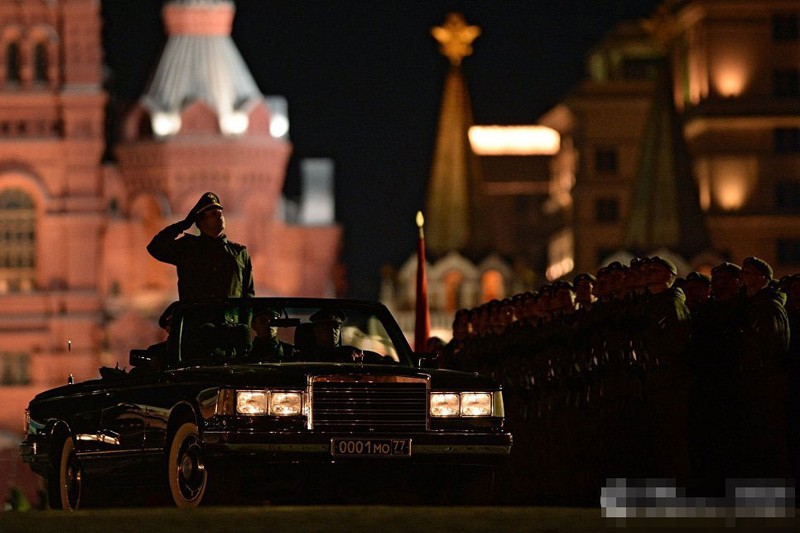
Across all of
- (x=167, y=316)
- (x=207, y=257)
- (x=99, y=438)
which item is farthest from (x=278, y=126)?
(x=99, y=438)

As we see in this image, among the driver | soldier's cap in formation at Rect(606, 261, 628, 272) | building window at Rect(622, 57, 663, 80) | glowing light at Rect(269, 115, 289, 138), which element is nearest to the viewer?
the driver

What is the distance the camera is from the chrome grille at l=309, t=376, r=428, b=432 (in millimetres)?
14312

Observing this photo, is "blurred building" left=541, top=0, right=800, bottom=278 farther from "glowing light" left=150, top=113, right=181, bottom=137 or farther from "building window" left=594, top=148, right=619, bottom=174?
"glowing light" left=150, top=113, right=181, bottom=137

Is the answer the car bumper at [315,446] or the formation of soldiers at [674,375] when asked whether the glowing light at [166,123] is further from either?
the car bumper at [315,446]

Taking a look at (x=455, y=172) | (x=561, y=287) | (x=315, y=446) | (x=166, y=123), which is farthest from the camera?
(x=166, y=123)

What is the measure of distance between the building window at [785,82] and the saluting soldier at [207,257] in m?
71.7

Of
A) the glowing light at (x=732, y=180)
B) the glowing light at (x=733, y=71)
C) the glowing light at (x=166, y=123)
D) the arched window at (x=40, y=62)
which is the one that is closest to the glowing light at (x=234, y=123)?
the glowing light at (x=166, y=123)

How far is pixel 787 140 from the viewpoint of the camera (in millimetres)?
87562

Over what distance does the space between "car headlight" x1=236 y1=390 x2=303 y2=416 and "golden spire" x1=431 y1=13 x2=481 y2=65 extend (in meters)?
72.8

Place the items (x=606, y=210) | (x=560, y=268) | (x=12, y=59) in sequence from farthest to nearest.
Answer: (x=560, y=268)
(x=606, y=210)
(x=12, y=59)

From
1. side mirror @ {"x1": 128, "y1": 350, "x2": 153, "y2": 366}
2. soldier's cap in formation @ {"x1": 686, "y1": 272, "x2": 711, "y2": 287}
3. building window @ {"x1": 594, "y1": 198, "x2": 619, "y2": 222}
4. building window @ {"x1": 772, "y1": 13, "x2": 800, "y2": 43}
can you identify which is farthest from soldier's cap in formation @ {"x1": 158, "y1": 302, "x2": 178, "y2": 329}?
building window @ {"x1": 594, "y1": 198, "x2": 619, "y2": 222}

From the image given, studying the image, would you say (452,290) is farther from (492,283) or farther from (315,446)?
(315,446)

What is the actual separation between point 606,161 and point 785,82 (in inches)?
457

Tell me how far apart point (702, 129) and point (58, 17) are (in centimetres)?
2349
